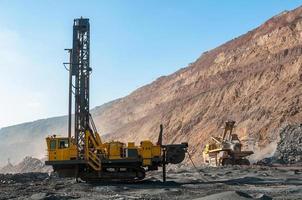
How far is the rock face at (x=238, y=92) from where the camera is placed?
54031 mm

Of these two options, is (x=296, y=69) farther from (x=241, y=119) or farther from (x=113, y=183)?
(x=113, y=183)

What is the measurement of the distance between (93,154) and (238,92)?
40.9 m

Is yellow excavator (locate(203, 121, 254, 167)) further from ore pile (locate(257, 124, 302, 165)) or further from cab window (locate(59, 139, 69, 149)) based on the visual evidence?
cab window (locate(59, 139, 69, 149))

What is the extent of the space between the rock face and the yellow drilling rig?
2628cm

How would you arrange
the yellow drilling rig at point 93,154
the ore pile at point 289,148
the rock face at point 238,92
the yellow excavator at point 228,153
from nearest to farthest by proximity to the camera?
the yellow drilling rig at point 93,154
the yellow excavator at point 228,153
the ore pile at point 289,148
the rock face at point 238,92

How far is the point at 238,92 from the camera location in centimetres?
6253

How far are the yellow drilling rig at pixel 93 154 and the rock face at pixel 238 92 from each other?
2628cm

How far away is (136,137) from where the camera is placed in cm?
7669

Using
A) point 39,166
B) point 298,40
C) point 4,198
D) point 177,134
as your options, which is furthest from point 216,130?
point 4,198

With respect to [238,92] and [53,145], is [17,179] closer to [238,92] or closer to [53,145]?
[53,145]

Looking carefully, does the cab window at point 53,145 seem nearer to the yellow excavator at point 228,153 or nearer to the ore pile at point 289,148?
the yellow excavator at point 228,153

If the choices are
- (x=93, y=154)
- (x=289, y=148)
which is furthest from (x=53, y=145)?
(x=289, y=148)

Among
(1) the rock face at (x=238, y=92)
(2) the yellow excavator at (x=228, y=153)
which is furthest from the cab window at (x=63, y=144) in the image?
(1) the rock face at (x=238, y=92)

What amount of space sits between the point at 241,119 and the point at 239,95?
609 cm
